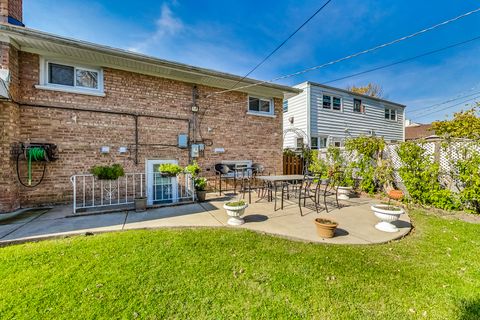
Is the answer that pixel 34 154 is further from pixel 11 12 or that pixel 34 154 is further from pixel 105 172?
pixel 11 12

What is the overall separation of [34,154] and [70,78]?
89.8 inches

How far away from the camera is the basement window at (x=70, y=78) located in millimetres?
5453

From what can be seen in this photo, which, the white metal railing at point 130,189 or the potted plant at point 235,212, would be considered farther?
the white metal railing at point 130,189

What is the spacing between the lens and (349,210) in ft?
18.4

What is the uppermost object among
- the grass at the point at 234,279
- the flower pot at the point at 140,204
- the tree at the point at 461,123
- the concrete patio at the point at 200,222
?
the tree at the point at 461,123

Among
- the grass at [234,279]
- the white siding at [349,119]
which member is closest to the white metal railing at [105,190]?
the grass at [234,279]

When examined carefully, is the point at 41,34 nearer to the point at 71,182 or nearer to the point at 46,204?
→ the point at 71,182

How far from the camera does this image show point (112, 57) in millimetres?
5680

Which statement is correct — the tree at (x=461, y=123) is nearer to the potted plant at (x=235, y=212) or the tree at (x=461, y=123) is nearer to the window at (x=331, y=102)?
the window at (x=331, y=102)

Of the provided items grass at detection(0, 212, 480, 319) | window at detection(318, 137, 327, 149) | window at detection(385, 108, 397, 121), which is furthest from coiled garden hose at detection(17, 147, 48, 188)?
window at detection(385, 108, 397, 121)

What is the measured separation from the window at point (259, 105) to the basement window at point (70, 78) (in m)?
5.38

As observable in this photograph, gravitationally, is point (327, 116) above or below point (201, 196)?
above

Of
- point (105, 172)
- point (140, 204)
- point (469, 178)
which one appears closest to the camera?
point (105, 172)

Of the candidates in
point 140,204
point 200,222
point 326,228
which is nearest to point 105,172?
point 140,204
